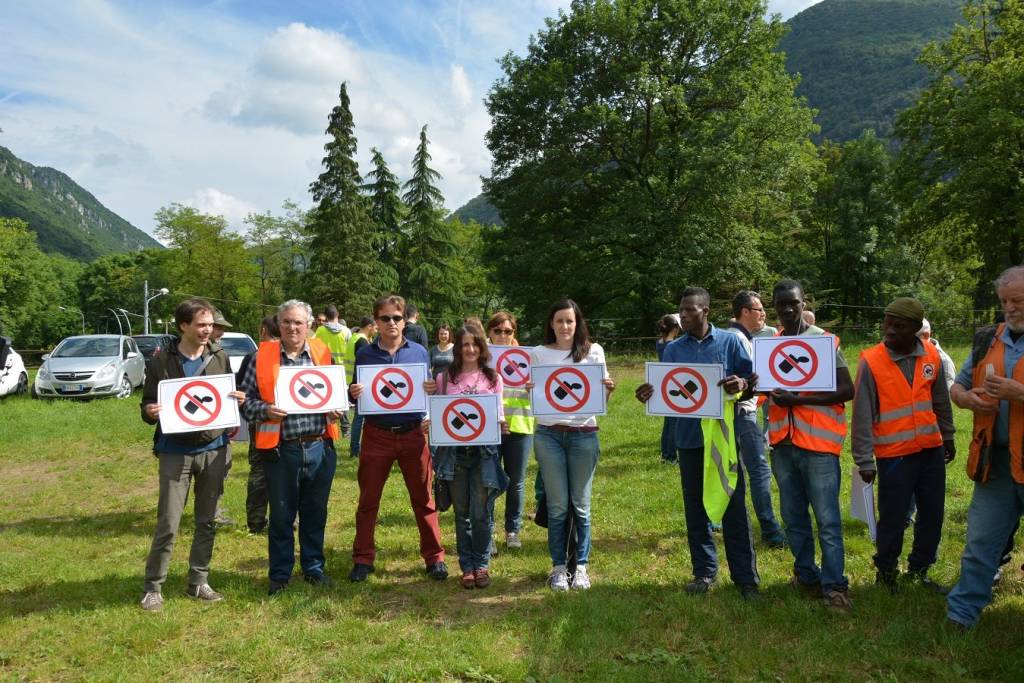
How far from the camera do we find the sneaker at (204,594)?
5.17 m

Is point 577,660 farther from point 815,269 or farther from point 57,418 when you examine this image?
point 815,269

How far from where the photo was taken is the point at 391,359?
5559mm

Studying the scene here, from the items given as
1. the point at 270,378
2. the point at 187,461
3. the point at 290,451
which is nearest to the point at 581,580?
the point at 290,451

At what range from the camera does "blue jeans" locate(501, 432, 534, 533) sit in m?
6.17

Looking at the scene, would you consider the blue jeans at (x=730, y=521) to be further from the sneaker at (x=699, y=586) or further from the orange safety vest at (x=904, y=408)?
the orange safety vest at (x=904, y=408)

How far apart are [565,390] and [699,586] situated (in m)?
1.79

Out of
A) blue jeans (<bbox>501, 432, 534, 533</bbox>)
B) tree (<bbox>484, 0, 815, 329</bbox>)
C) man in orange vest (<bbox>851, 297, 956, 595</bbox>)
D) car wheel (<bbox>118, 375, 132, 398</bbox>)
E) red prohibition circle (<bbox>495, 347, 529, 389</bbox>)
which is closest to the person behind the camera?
man in orange vest (<bbox>851, 297, 956, 595</bbox>)

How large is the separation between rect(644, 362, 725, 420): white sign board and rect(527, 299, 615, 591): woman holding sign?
35 cm

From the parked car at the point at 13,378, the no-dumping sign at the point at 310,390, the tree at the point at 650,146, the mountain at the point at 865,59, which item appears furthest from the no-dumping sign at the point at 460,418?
the mountain at the point at 865,59

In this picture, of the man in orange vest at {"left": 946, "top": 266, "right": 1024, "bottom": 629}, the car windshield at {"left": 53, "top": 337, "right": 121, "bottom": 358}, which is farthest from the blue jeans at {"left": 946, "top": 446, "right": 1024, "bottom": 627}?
the car windshield at {"left": 53, "top": 337, "right": 121, "bottom": 358}

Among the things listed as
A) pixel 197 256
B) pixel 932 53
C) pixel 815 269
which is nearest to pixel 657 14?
pixel 932 53

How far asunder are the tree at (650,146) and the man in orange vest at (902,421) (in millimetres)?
24704

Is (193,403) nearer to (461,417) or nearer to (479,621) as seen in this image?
(461,417)

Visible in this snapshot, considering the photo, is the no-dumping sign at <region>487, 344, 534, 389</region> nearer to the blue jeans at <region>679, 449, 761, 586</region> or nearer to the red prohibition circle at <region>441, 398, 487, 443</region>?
the red prohibition circle at <region>441, 398, 487, 443</region>
